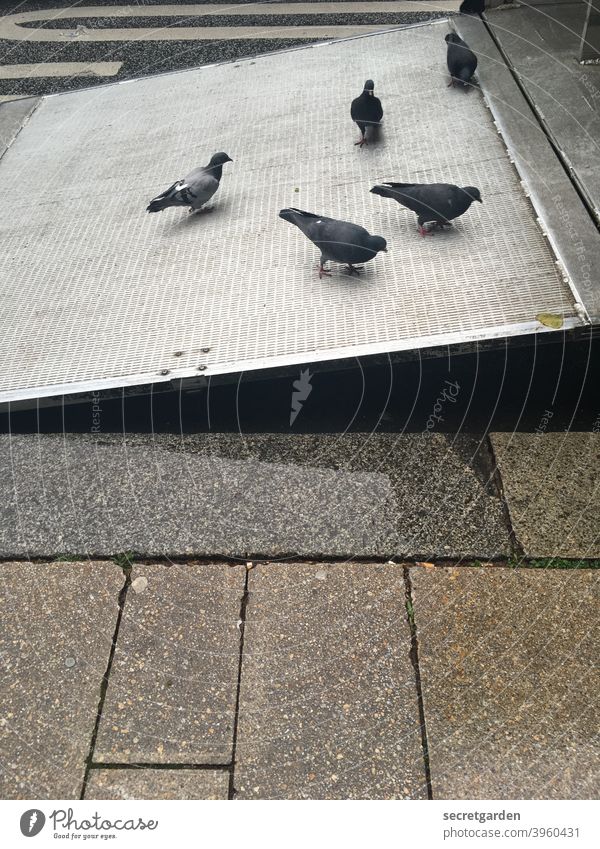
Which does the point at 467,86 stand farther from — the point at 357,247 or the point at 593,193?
the point at 357,247

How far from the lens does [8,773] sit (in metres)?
2.67

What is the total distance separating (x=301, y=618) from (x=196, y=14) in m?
9.31

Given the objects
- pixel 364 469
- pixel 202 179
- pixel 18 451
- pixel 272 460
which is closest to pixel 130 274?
pixel 202 179

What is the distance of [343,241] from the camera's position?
4035mm

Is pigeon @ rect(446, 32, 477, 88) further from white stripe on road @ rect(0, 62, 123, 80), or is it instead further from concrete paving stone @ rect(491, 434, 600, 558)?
white stripe on road @ rect(0, 62, 123, 80)

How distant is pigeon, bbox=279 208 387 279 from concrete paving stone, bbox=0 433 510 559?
96 cm

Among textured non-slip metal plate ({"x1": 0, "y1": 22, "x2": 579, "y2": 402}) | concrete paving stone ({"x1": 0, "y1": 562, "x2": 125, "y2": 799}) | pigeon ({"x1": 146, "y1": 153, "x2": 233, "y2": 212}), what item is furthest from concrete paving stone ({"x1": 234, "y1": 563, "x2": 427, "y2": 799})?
pigeon ({"x1": 146, "y1": 153, "x2": 233, "y2": 212})

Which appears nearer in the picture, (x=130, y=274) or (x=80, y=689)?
(x=80, y=689)

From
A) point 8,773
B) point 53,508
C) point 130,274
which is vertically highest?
point 130,274

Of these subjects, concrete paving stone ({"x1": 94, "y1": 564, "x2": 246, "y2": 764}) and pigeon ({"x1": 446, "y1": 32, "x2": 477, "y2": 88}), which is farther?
pigeon ({"x1": 446, "y1": 32, "x2": 477, "y2": 88})

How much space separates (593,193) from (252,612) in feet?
10.4

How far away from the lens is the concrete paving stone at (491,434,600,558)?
334 centimetres

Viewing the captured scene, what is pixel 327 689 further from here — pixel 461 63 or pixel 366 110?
pixel 461 63

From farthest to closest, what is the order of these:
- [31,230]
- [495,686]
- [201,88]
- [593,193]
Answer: [201,88]
[31,230]
[593,193]
[495,686]
